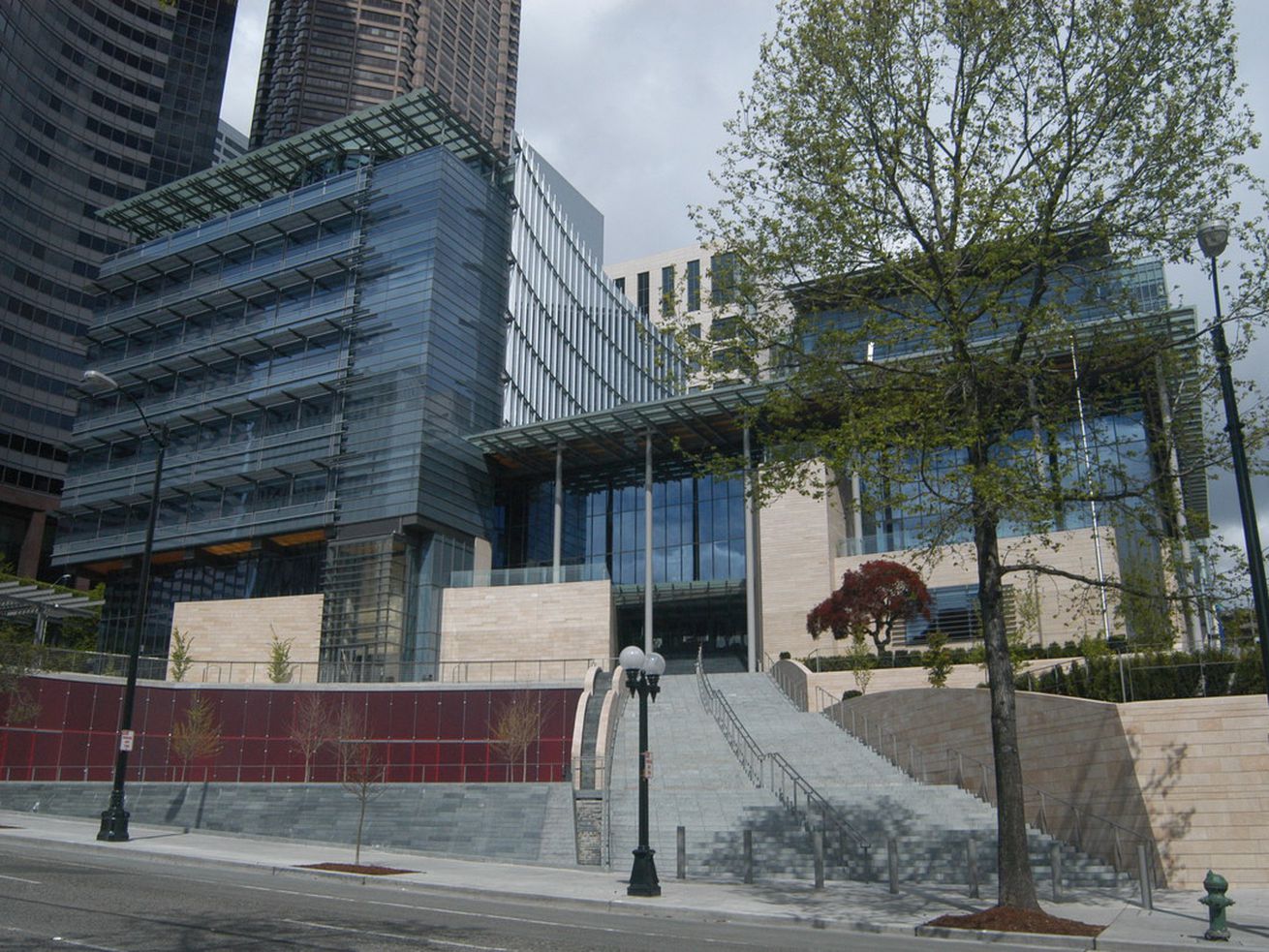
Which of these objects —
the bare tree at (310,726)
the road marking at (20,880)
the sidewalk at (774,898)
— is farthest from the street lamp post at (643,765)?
the bare tree at (310,726)

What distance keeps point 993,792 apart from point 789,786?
5260 mm

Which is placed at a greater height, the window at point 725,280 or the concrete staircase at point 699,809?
the window at point 725,280

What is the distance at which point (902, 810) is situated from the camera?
24.6m

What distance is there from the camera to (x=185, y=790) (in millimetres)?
33312

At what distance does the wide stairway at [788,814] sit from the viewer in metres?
21.7

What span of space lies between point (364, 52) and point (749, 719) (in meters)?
127

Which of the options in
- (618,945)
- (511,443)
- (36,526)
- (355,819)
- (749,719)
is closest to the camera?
(618,945)

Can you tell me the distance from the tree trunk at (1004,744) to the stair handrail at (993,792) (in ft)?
14.3

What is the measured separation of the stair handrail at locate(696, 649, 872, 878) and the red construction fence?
7.04m

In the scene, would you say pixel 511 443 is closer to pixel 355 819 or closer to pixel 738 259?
pixel 355 819

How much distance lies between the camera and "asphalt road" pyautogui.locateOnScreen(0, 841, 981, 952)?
10.9 meters

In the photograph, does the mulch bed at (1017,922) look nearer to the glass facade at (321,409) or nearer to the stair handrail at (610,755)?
the stair handrail at (610,755)

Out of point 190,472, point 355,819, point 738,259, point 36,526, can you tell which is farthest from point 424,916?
point 36,526

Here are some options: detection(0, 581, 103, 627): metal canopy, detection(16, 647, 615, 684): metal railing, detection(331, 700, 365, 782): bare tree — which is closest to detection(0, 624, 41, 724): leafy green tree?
detection(16, 647, 615, 684): metal railing
